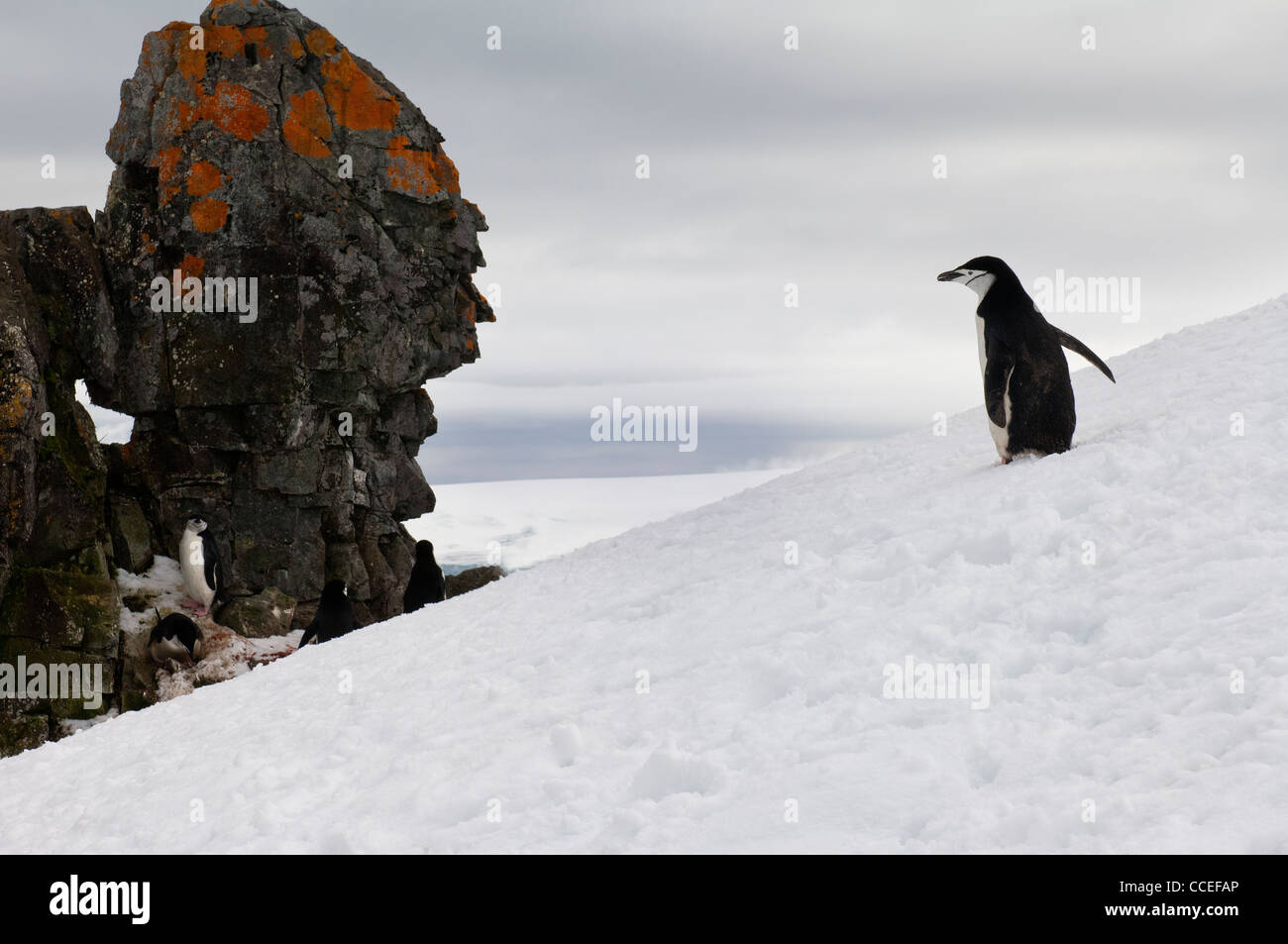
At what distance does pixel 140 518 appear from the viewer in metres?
21.9

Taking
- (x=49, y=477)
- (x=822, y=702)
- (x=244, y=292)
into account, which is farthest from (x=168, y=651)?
(x=822, y=702)

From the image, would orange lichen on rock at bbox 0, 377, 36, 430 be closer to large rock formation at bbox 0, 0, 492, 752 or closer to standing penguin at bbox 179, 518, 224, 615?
large rock formation at bbox 0, 0, 492, 752

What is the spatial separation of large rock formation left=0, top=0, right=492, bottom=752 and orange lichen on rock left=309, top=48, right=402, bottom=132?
46 mm

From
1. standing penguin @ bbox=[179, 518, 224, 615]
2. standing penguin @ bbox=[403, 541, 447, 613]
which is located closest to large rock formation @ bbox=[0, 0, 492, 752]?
standing penguin @ bbox=[179, 518, 224, 615]

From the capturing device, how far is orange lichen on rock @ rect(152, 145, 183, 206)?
22328 mm

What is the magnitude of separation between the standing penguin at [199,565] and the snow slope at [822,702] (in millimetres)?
13113

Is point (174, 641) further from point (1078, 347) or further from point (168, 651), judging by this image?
point (1078, 347)

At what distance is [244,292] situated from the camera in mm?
22406

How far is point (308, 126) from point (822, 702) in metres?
21.4
